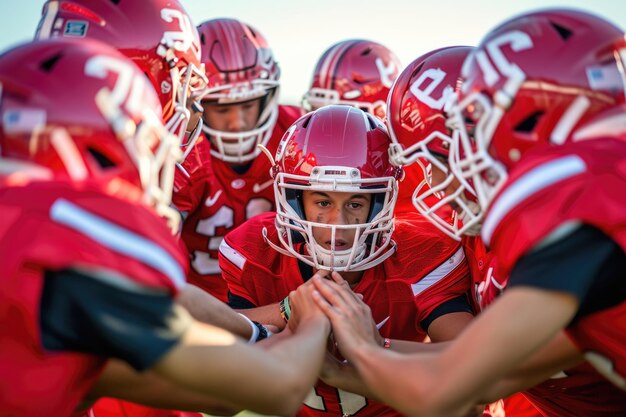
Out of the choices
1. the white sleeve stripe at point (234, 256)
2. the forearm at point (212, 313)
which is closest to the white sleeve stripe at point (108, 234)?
the forearm at point (212, 313)

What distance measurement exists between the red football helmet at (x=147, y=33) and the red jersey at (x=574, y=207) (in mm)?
1685

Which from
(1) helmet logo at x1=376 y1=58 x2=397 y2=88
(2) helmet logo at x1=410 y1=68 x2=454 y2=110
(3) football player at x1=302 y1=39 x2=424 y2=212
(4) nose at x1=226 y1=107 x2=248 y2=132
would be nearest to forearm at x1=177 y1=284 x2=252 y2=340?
(2) helmet logo at x1=410 y1=68 x2=454 y2=110

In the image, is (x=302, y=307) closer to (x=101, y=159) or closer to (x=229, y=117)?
(x=101, y=159)

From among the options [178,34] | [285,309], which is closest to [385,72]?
[178,34]

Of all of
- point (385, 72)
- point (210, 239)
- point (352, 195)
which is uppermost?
point (352, 195)

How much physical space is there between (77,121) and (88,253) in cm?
38

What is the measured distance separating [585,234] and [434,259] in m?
1.25

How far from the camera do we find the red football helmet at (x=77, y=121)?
5.76 feet

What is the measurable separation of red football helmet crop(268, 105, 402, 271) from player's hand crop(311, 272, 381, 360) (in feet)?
0.81

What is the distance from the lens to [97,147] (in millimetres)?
1815

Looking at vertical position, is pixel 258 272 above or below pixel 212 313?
below

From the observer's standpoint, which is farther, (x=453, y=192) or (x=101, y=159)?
(x=453, y=192)

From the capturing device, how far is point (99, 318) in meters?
1.59

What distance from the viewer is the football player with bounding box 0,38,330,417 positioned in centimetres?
162
